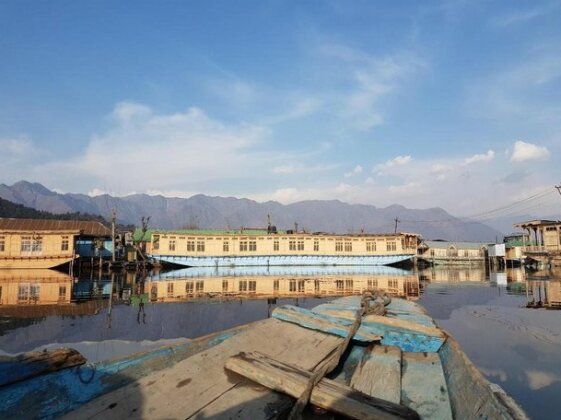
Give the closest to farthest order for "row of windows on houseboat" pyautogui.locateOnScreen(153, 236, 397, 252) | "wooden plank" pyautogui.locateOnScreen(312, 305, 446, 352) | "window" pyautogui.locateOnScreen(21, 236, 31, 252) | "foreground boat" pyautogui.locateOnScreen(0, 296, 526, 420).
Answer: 1. "foreground boat" pyautogui.locateOnScreen(0, 296, 526, 420)
2. "wooden plank" pyautogui.locateOnScreen(312, 305, 446, 352)
3. "window" pyautogui.locateOnScreen(21, 236, 31, 252)
4. "row of windows on houseboat" pyautogui.locateOnScreen(153, 236, 397, 252)

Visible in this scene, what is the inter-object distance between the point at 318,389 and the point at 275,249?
40511 mm

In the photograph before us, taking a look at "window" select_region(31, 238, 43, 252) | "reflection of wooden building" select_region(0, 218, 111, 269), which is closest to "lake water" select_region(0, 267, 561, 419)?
"reflection of wooden building" select_region(0, 218, 111, 269)

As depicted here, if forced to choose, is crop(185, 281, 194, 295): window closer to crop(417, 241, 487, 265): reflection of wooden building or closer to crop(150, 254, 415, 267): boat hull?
crop(150, 254, 415, 267): boat hull

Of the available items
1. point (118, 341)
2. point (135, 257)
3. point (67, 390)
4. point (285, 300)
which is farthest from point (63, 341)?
point (135, 257)

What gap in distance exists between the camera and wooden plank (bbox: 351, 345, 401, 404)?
362 cm

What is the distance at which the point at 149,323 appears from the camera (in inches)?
482

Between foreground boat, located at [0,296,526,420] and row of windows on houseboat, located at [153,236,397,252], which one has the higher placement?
row of windows on houseboat, located at [153,236,397,252]

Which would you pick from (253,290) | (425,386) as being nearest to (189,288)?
(253,290)

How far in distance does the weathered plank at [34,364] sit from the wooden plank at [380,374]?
9.34 ft

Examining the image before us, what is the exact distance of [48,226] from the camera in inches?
1539

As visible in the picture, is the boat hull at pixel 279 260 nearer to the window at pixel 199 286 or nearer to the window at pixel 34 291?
the window at pixel 199 286

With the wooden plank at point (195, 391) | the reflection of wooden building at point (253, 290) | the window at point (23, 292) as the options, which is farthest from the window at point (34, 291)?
the wooden plank at point (195, 391)

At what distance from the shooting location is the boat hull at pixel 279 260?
41.0m

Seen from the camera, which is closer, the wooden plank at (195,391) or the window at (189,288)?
the wooden plank at (195,391)
